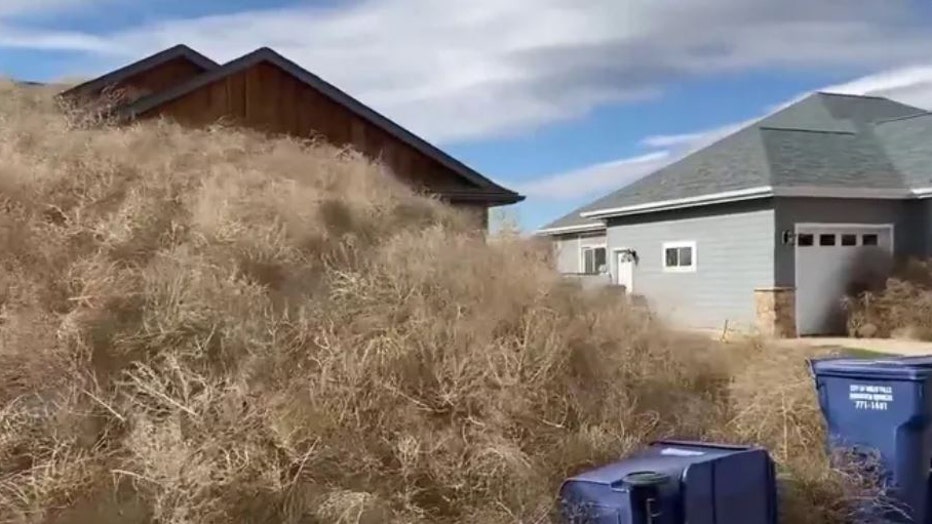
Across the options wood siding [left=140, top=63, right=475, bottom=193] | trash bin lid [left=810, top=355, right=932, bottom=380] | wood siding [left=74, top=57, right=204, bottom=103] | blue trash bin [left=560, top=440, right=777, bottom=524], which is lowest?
blue trash bin [left=560, top=440, right=777, bottom=524]

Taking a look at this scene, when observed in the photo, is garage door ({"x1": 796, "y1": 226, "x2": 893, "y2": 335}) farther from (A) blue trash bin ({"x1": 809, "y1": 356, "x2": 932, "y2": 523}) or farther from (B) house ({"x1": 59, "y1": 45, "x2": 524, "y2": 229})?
(A) blue trash bin ({"x1": 809, "y1": 356, "x2": 932, "y2": 523})

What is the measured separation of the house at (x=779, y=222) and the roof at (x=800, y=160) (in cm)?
4

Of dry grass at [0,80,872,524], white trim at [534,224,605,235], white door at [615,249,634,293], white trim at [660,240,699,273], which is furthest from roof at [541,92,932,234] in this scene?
dry grass at [0,80,872,524]

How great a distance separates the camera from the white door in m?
22.7

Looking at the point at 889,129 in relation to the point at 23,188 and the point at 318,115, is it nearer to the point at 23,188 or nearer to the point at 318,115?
the point at 318,115

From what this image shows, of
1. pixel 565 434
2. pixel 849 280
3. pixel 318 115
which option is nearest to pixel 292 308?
pixel 565 434

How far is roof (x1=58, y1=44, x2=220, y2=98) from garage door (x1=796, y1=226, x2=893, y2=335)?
11.7 meters

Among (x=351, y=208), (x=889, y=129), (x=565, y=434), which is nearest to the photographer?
(x=565, y=434)

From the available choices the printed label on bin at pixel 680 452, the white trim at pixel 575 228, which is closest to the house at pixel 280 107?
the printed label on bin at pixel 680 452

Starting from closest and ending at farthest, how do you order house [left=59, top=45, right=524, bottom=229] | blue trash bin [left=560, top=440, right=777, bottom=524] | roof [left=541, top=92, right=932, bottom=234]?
blue trash bin [left=560, top=440, right=777, bottom=524]
house [left=59, top=45, right=524, bottom=229]
roof [left=541, top=92, right=932, bottom=234]

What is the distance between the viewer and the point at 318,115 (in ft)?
43.6

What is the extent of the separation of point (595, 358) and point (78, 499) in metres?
3.96

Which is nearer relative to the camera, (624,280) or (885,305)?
(885,305)

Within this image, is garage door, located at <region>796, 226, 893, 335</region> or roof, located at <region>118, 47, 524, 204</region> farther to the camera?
garage door, located at <region>796, 226, 893, 335</region>
